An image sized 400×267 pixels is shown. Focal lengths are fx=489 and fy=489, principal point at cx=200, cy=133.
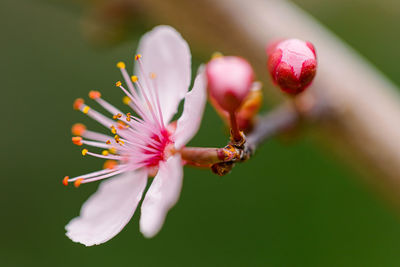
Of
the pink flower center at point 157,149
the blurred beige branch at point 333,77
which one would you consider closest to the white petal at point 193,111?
the pink flower center at point 157,149

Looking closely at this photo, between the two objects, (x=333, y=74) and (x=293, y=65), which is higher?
(x=333, y=74)

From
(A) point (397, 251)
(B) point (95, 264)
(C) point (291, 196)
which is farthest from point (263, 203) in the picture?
(B) point (95, 264)

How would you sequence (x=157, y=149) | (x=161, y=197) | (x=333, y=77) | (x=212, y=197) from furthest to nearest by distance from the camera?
(x=212, y=197)
(x=333, y=77)
(x=157, y=149)
(x=161, y=197)

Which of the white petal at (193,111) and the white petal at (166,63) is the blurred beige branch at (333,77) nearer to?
the white petal at (166,63)

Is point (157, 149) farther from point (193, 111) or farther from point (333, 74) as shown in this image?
point (333, 74)

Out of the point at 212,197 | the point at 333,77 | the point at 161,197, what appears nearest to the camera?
the point at 161,197

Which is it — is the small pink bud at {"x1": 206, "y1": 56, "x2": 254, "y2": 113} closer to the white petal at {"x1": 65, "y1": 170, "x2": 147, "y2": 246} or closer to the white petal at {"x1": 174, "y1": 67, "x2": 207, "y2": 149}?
the white petal at {"x1": 174, "y1": 67, "x2": 207, "y2": 149}

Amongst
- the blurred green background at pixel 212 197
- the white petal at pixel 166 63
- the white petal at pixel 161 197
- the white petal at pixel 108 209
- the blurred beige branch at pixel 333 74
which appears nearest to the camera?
the white petal at pixel 161 197

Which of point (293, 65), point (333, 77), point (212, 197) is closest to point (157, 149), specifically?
point (293, 65)
